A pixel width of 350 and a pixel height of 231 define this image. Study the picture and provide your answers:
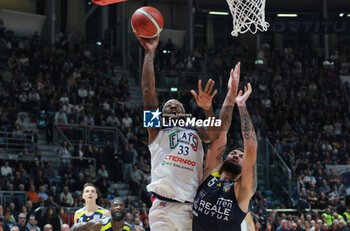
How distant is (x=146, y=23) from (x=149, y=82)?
0.61m

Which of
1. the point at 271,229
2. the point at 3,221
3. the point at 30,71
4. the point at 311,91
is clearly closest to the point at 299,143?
the point at 311,91

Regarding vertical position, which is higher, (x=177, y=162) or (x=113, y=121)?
(x=113, y=121)

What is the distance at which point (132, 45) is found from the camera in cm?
2030

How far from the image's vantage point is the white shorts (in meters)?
5.58

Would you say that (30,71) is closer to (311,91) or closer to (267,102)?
(267,102)

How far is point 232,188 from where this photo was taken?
5.34 metres

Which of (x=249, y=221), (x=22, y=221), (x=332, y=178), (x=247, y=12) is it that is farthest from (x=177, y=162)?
(x=332, y=178)

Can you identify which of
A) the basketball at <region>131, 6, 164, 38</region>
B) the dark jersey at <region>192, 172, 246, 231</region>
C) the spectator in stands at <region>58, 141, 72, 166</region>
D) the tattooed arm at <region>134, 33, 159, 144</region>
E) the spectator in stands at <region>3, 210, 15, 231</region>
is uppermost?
the basketball at <region>131, 6, 164, 38</region>

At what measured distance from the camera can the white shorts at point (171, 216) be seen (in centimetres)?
558

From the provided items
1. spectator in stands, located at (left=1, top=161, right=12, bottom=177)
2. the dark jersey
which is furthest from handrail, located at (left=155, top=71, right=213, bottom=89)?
spectator in stands, located at (left=1, top=161, right=12, bottom=177)

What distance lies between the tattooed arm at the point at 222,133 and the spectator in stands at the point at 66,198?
9.33m

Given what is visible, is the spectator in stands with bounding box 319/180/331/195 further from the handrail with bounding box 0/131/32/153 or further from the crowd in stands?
the handrail with bounding box 0/131/32/153

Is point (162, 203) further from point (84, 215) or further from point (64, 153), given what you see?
point (64, 153)

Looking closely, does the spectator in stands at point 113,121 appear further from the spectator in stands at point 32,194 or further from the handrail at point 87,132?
the spectator in stands at point 32,194
